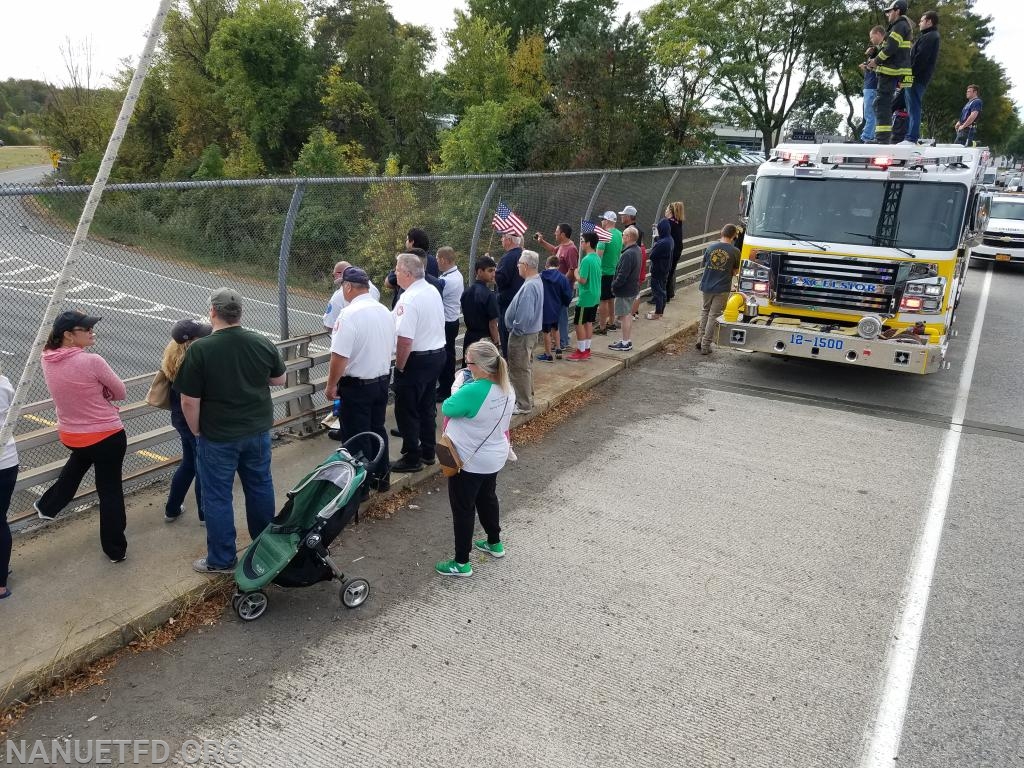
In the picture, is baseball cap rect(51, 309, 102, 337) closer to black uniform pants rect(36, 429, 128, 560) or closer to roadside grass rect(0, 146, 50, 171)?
black uniform pants rect(36, 429, 128, 560)

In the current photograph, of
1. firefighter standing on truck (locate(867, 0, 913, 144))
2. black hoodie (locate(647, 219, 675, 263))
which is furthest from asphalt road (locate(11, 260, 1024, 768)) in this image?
firefighter standing on truck (locate(867, 0, 913, 144))

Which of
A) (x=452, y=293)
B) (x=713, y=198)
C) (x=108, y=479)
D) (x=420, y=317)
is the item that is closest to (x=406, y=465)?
(x=420, y=317)

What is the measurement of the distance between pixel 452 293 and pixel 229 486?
3.35 m

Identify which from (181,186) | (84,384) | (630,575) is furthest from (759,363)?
(84,384)

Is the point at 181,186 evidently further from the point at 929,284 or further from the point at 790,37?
the point at 790,37

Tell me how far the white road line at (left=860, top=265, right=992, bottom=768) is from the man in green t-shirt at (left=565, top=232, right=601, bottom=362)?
14.7 ft

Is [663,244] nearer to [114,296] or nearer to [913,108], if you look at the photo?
[913,108]

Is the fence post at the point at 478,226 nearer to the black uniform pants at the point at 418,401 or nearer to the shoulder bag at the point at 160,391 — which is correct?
the black uniform pants at the point at 418,401

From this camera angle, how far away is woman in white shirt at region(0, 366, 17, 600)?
13.4 feet

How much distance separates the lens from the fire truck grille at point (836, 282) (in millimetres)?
8547

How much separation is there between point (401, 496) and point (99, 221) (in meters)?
3.23

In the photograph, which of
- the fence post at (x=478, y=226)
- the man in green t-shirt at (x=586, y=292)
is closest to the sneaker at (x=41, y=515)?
the fence post at (x=478, y=226)

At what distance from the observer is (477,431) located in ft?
15.5

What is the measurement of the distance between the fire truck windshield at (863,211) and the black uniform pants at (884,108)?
7.92 feet
